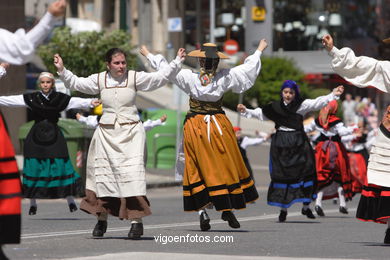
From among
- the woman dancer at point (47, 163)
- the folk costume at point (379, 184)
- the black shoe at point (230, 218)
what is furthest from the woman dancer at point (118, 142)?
the woman dancer at point (47, 163)

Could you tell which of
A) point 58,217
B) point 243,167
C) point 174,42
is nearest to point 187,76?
point 243,167

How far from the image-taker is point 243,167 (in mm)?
15297

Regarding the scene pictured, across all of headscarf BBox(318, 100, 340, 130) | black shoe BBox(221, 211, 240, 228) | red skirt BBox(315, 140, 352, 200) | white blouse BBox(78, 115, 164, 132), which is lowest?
red skirt BBox(315, 140, 352, 200)

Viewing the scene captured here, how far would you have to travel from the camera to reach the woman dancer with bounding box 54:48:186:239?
13.8m

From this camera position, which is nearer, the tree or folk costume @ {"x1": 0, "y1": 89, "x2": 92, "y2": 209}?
folk costume @ {"x1": 0, "y1": 89, "x2": 92, "y2": 209}

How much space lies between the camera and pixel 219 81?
15.0 meters

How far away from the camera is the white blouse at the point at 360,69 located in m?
13.0

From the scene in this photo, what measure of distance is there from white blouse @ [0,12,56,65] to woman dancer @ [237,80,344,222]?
811cm

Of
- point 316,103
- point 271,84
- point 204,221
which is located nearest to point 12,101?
point 204,221

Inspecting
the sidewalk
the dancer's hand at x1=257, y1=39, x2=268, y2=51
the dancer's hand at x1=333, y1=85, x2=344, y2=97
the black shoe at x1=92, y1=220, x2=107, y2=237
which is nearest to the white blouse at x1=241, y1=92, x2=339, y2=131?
the dancer's hand at x1=333, y1=85, x2=344, y2=97

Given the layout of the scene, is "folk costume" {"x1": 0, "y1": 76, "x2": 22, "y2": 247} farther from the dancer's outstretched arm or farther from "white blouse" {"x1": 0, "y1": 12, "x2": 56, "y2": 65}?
the dancer's outstretched arm

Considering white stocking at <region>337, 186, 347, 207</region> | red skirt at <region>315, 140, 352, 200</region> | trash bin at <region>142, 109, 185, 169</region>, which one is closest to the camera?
white stocking at <region>337, 186, 347, 207</region>

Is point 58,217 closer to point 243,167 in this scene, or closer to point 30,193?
point 30,193

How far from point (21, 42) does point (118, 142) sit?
4.64 meters
